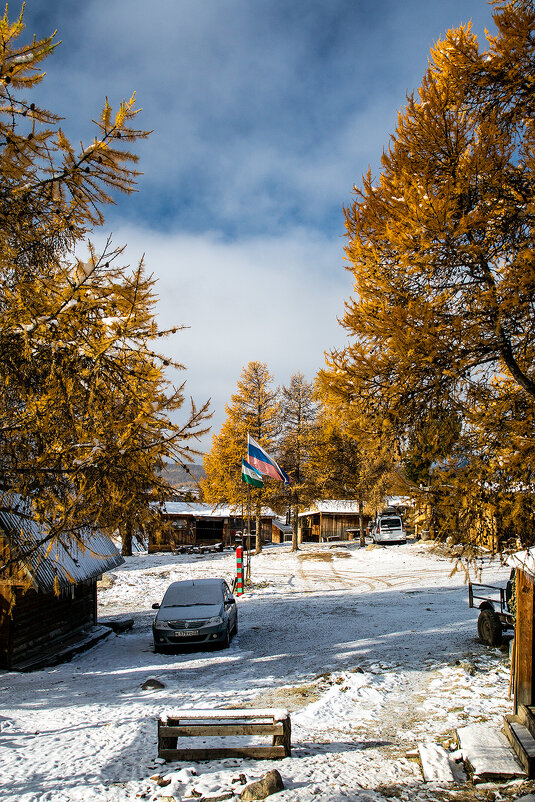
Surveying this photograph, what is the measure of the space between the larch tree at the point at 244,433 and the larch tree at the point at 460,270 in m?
25.3

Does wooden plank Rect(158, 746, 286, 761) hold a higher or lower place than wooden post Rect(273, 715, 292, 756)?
lower

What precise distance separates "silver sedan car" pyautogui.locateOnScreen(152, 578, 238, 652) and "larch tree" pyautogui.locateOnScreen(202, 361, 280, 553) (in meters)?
19.7

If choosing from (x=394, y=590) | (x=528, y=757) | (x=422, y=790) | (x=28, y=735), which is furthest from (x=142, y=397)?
(x=394, y=590)

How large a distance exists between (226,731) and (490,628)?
23.0 ft

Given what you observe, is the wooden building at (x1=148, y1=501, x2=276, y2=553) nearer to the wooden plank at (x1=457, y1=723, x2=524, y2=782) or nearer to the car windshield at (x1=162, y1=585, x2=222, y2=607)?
the car windshield at (x1=162, y1=585, x2=222, y2=607)

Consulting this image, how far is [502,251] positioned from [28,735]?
9083 mm

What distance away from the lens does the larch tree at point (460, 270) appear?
7.25 m

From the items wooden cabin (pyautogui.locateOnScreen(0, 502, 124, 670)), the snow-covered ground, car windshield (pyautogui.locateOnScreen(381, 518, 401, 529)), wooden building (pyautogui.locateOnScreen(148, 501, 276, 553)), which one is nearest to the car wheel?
the snow-covered ground

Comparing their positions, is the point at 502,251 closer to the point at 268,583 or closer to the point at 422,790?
the point at 422,790

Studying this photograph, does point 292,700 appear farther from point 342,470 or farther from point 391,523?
point 391,523

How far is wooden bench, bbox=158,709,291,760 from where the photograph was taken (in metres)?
5.54

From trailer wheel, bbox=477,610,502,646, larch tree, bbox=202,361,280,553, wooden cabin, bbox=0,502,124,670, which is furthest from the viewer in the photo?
larch tree, bbox=202,361,280,553

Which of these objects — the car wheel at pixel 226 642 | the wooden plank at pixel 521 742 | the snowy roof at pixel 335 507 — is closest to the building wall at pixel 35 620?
the car wheel at pixel 226 642

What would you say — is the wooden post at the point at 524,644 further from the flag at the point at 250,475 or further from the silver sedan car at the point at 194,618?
the flag at the point at 250,475
